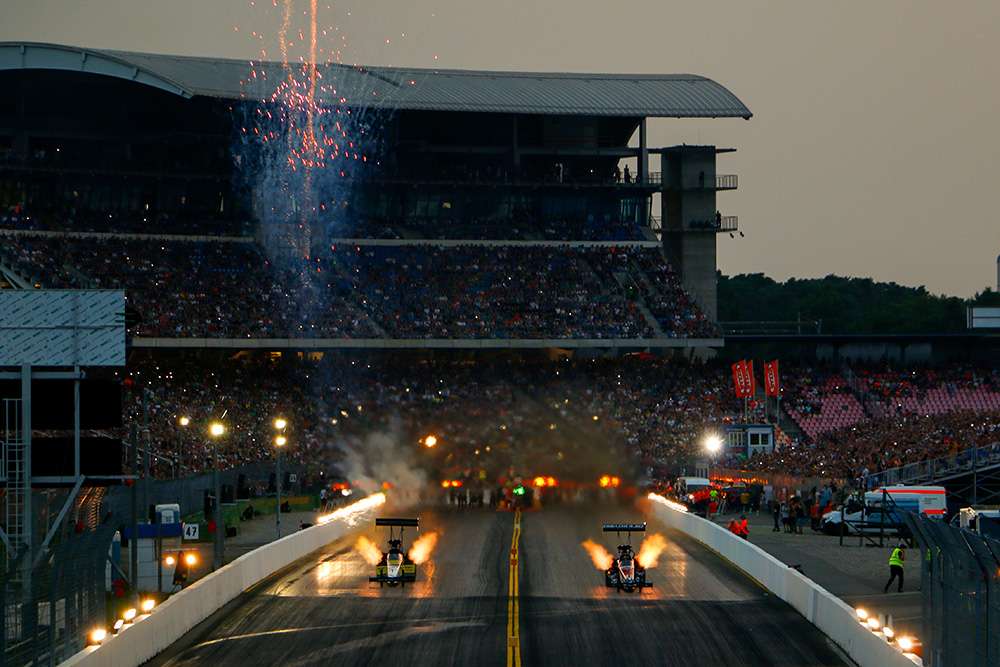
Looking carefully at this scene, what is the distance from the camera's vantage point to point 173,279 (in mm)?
77125

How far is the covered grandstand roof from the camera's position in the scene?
78800mm

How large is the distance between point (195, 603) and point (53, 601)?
31.0 feet

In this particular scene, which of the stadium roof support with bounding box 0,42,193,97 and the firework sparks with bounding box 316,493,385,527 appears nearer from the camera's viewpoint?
the firework sparks with bounding box 316,493,385,527

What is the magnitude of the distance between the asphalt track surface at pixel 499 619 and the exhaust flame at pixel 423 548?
1.77 feet

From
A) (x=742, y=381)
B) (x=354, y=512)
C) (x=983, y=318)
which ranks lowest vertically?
(x=354, y=512)

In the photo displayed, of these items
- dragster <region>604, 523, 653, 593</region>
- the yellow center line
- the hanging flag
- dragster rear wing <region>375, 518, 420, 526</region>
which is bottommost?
the yellow center line

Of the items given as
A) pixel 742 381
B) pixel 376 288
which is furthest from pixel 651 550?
pixel 376 288

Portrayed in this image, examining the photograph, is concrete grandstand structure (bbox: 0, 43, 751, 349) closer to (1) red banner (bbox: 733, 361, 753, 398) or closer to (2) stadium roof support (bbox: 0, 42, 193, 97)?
(2) stadium roof support (bbox: 0, 42, 193, 97)

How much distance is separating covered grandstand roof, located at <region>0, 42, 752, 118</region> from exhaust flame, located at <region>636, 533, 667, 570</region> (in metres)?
37.1

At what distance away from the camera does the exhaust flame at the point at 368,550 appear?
42888mm

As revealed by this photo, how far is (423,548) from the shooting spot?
45.4 metres

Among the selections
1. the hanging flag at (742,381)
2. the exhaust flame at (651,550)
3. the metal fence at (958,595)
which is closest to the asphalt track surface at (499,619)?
the exhaust flame at (651,550)

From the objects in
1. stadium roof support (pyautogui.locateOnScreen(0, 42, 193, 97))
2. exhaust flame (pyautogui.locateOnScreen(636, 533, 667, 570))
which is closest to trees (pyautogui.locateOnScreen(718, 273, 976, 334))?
stadium roof support (pyautogui.locateOnScreen(0, 42, 193, 97))

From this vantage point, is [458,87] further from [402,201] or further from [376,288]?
[376,288]
